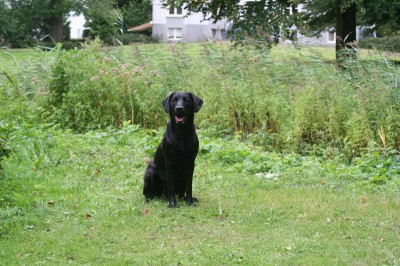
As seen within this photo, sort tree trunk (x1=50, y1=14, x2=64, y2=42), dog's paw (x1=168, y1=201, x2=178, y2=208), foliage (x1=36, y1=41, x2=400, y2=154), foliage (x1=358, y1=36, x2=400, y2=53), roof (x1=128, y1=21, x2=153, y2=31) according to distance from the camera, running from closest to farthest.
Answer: dog's paw (x1=168, y1=201, x2=178, y2=208), foliage (x1=36, y1=41, x2=400, y2=154), foliage (x1=358, y1=36, x2=400, y2=53), tree trunk (x1=50, y1=14, x2=64, y2=42), roof (x1=128, y1=21, x2=153, y2=31)

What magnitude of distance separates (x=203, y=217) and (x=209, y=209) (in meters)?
0.31

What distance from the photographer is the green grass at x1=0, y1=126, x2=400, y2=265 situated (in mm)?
5020

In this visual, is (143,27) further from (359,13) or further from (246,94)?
(246,94)

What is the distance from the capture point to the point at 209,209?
21.3 ft

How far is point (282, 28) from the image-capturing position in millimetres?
18125

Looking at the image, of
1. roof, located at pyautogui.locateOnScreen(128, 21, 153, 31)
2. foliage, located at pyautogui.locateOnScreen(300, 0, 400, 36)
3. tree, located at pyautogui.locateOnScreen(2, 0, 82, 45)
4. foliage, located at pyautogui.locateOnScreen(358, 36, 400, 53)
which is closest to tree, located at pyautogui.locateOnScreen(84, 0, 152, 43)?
roof, located at pyautogui.locateOnScreen(128, 21, 153, 31)

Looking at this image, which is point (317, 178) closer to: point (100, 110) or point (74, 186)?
point (74, 186)

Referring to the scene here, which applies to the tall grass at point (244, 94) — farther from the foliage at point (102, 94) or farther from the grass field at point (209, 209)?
the grass field at point (209, 209)

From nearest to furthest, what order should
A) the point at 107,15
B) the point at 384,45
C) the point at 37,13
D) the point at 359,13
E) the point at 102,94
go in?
the point at 102,94 < the point at 384,45 < the point at 359,13 < the point at 107,15 < the point at 37,13

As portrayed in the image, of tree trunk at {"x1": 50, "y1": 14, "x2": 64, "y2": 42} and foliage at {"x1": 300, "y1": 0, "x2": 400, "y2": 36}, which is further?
tree trunk at {"x1": 50, "y1": 14, "x2": 64, "y2": 42}

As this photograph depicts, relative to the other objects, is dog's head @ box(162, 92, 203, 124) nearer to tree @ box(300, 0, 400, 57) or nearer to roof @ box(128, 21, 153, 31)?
tree @ box(300, 0, 400, 57)

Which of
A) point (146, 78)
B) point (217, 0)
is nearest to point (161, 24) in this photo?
point (217, 0)

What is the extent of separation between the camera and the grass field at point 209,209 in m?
5.05

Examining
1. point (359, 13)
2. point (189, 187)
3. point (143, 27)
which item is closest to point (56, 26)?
point (143, 27)
